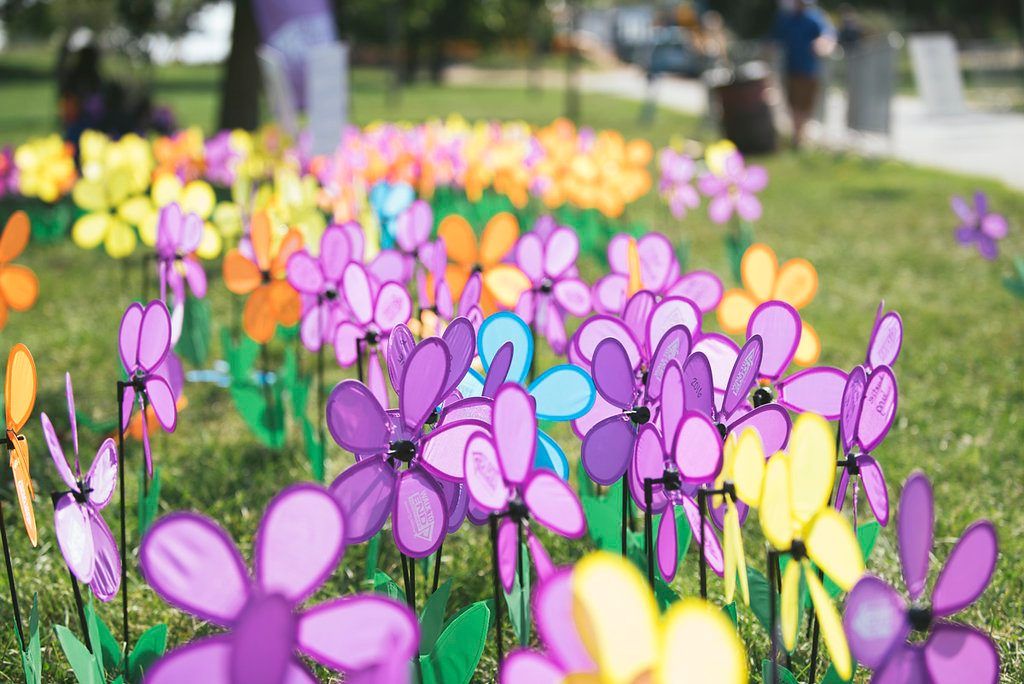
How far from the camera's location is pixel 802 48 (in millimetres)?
9445

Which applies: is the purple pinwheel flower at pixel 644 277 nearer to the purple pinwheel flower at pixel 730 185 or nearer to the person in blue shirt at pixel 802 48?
the purple pinwheel flower at pixel 730 185

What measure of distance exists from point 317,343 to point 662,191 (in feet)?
7.80

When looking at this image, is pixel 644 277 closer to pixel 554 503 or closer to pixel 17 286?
pixel 554 503

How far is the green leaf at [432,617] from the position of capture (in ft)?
4.59

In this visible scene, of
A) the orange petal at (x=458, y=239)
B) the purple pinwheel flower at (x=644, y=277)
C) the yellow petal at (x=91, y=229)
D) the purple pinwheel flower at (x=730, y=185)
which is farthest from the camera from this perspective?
the purple pinwheel flower at (x=730, y=185)

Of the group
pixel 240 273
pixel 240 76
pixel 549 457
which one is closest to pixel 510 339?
pixel 549 457

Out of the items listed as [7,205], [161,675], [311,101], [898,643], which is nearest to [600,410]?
[898,643]

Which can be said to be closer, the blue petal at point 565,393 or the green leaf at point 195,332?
the blue petal at point 565,393

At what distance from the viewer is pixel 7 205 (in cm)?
739

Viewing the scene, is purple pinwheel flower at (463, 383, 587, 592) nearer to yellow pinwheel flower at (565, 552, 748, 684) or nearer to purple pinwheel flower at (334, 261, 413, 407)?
yellow pinwheel flower at (565, 552, 748, 684)

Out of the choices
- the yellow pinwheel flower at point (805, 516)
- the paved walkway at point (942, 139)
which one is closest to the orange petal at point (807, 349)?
the yellow pinwheel flower at point (805, 516)

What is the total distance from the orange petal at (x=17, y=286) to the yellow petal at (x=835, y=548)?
4.91ft

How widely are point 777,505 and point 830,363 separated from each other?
2.63 meters

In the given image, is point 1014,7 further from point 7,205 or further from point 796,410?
point 796,410
